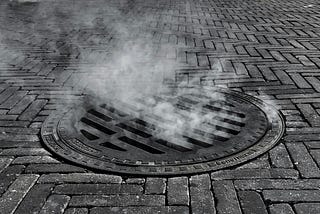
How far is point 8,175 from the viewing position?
250 centimetres

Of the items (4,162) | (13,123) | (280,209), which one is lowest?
(13,123)

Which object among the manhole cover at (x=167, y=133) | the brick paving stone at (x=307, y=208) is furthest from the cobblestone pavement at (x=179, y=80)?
the manhole cover at (x=167, y=133)

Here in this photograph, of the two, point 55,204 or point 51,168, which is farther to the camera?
point 51,168

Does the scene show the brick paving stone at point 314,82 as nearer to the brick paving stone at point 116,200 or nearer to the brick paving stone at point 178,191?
the brick paving stone at point 178,191

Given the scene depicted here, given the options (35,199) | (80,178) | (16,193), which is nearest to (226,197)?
(80,178)

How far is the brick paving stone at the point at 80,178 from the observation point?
7.97 ft

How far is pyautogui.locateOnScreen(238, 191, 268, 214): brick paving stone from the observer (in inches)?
82.4

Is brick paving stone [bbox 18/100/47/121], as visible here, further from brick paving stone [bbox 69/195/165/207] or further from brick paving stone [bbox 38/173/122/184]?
brick paving stone [bbox 69/195/165/207]

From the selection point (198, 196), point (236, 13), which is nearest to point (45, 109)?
point (198, 196)

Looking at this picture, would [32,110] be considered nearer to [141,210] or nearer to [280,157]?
[141,210]

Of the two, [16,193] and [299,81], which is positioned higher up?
→ [16,193]

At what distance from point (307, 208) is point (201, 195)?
55cm

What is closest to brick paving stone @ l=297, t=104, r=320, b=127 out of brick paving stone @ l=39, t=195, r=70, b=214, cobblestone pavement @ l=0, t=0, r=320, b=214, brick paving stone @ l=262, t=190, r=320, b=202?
cobblestone pavement @ l=0, t=0, r=320, b=214

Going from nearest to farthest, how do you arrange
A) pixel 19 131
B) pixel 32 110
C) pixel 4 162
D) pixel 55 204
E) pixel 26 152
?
1. pixel 55 204
2. pixel 4 162
3. pixel 26 152
4. pixel 19 131
5. pixel 32 110
